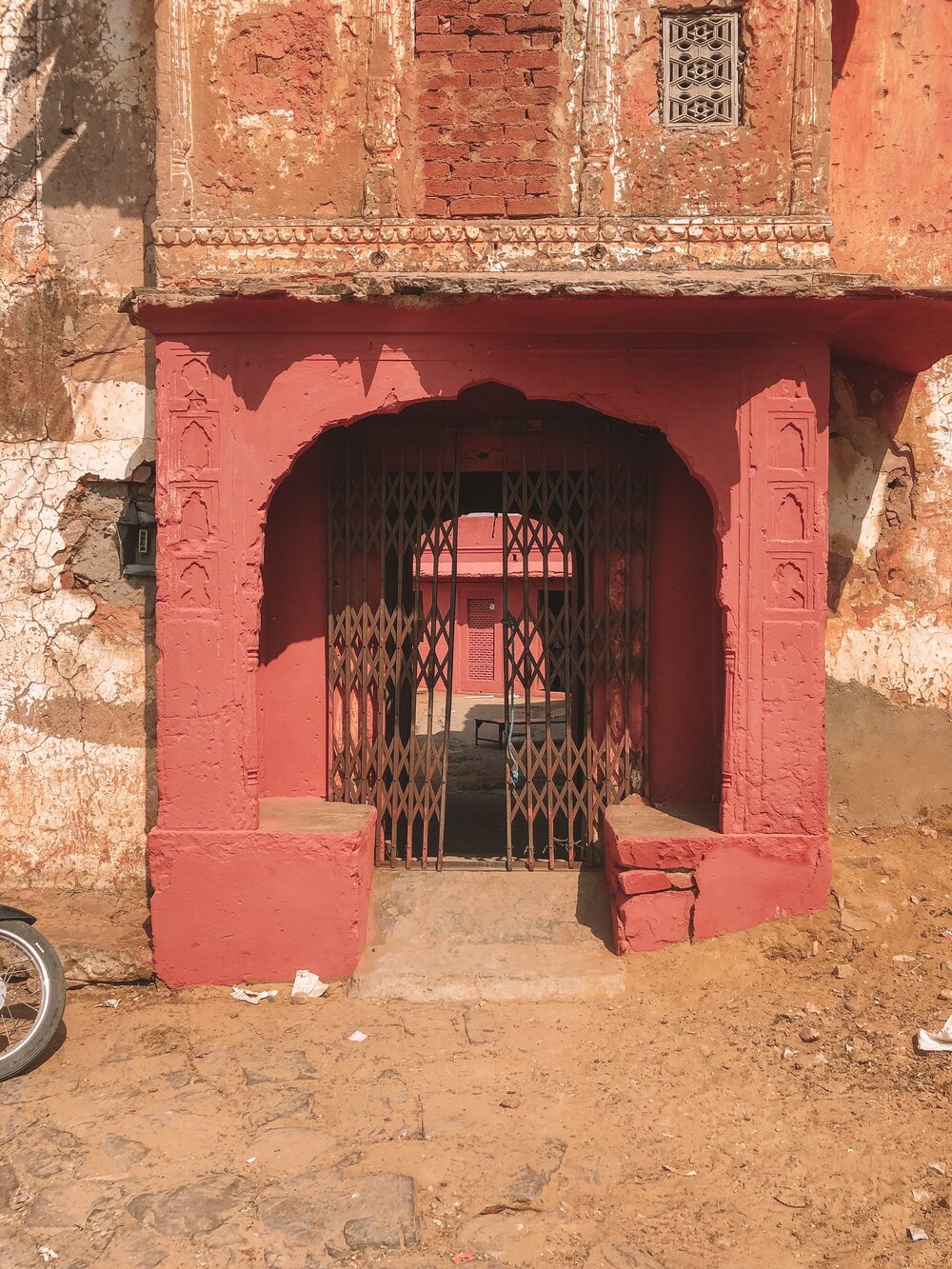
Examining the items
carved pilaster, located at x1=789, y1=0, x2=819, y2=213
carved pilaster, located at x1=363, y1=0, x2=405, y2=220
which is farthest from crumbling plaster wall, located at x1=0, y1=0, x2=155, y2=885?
carved pilaster, located at x1=789, y1=0, x2=819, y2=213

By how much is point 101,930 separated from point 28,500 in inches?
99.3

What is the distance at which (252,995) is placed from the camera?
441cm

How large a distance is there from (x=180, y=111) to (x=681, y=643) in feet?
12.6

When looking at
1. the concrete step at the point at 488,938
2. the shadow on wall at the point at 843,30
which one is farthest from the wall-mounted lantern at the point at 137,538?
the shadow on wall at the point at 843,30

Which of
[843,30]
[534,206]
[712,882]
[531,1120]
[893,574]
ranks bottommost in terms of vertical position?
[531,1120]

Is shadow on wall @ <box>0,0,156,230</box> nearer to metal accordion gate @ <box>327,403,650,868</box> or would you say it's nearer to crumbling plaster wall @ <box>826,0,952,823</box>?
metal accordion gate @ <box>327,403,650,868</box>

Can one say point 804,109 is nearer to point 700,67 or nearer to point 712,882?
point 700,67

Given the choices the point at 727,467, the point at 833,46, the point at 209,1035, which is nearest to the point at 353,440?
the point at 727,467

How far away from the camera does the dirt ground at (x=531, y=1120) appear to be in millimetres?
2789

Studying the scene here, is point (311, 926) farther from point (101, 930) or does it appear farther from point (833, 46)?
point (833, 46)

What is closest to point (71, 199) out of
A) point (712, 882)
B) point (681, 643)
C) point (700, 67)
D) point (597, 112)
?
point (597, 112)

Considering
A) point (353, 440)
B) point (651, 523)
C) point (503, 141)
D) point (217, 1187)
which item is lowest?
point (217, 1187)

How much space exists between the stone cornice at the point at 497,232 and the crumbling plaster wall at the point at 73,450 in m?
1.14

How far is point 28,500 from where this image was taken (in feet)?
17.8
